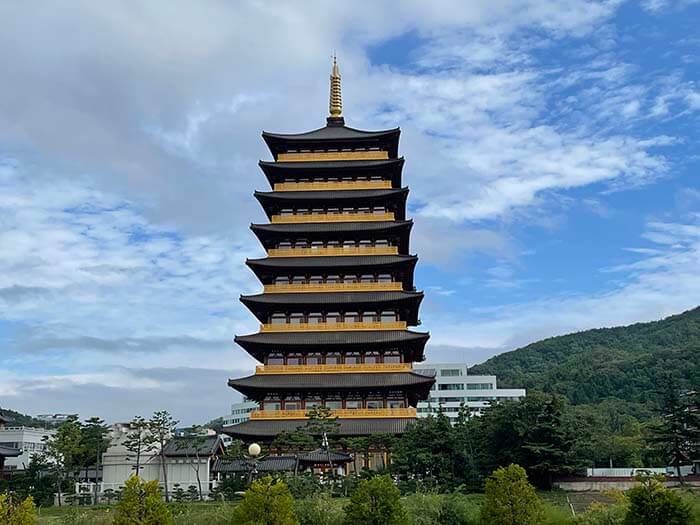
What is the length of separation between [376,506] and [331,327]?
992 inches

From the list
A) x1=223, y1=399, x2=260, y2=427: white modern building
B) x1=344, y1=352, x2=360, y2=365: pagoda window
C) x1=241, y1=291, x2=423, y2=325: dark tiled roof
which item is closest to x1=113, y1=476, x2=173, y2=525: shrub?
x1=344, y1=352, x2=360, y2=365: pagoda window

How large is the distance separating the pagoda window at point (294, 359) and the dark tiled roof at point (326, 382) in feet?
4.83

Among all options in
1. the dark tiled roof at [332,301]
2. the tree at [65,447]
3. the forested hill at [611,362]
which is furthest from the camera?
the forested hill at [611,362]

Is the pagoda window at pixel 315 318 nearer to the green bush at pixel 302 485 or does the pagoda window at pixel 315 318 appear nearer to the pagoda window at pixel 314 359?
the pagoda window at pixel 314 359

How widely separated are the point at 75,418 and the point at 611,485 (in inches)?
1206

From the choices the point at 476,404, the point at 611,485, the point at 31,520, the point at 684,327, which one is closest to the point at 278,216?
the point at 611,485

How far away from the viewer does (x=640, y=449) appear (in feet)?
205

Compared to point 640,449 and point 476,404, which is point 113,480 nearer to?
point 640,449

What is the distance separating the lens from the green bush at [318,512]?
25.8 metres

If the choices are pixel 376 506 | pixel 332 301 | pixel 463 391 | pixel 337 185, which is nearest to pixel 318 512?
pixel 376 506

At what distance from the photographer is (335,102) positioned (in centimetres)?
6291

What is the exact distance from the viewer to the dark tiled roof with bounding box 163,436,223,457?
41.9 metres

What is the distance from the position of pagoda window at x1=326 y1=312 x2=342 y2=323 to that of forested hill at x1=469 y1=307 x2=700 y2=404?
173 feet

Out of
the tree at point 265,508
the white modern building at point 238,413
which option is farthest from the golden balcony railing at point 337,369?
the white modern building at point 238,413
